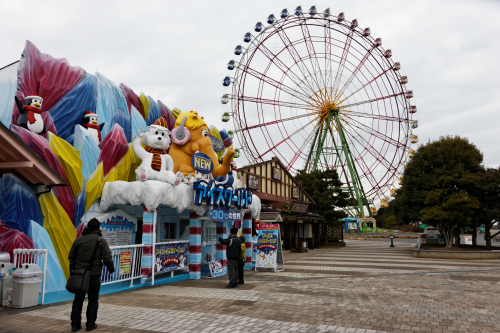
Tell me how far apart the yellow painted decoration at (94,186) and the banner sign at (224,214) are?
10.6ft

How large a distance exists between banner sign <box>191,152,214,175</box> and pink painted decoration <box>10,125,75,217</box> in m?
3.68

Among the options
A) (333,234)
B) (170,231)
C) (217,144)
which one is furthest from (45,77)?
(333,234)

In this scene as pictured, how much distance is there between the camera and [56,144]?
8.58m

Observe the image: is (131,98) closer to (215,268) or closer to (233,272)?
(215,268)

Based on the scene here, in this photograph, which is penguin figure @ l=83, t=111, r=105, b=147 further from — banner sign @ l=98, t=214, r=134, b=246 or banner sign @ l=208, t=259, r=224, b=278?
banner sign @ l=208, t=259, r=224, b=278

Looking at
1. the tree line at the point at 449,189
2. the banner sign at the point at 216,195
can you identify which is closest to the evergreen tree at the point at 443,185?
the tree line at the point at 449,189

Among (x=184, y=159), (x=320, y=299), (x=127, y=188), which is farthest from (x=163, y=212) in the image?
(x=320, y=299)

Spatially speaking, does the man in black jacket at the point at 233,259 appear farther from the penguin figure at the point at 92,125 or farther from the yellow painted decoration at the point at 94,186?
the penguin figure at the point at 92,125

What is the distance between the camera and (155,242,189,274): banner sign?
10023mm

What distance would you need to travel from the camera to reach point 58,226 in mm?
8539

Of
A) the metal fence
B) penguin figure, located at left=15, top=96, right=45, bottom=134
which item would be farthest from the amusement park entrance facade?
penguin figure, located at left=15, top=96, right=45, bottom=134

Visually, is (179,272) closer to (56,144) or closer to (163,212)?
(163,212)

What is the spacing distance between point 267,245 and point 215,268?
2.17m

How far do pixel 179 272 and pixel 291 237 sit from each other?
48.7 feet
